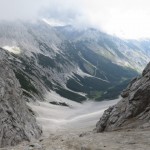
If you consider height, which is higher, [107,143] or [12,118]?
[12,118]

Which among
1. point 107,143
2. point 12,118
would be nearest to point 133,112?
point 107,143

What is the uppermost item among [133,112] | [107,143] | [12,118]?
[12,118]

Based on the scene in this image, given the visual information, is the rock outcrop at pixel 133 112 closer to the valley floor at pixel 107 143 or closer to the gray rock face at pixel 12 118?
the valley floor at pixel 107 143

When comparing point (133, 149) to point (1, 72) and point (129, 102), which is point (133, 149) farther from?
point (1, 72)

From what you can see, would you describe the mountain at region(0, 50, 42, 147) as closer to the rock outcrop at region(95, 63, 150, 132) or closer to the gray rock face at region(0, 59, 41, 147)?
the gray rock face at region(0, 59, 41, 147)

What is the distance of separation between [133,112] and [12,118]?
4518 cm

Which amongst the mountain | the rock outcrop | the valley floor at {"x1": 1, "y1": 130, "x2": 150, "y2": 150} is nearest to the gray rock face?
the mountain

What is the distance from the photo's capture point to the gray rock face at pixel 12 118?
80.2 m

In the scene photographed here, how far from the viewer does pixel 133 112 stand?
51.5m

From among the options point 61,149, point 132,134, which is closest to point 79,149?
point 61,149

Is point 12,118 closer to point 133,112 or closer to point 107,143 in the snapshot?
point 133,112

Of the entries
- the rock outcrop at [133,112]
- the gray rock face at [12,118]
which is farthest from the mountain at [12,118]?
the rock outcrop at [133,112]

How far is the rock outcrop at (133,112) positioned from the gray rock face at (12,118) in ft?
90.2

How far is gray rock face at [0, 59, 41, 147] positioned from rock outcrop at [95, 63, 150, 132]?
2748 cm
